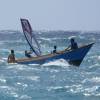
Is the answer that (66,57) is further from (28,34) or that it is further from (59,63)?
(28,34)

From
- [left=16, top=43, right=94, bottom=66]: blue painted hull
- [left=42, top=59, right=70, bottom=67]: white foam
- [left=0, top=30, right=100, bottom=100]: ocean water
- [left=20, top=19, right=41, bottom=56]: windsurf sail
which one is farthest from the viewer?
[left=20, top=19, right=41, bottom=56]: windsurf sail

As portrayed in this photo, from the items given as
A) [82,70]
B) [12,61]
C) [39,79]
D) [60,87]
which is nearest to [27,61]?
[12,61]

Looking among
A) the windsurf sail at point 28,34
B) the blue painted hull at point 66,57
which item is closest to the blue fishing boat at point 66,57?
the blue painted hull at point 66,57

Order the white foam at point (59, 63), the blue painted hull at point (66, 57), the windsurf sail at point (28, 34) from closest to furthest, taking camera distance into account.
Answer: the blue painted hull at point (66, 57) → the white foam at point (59, 63) → the windsurf sail at point (28, 34)

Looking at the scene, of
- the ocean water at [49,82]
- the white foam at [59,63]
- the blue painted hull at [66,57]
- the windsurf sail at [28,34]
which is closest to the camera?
the ocean water at [49,82]

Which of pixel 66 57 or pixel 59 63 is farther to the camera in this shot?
pixel 59 63

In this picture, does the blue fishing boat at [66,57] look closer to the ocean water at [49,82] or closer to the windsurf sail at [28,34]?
the ocean water at [49,82]

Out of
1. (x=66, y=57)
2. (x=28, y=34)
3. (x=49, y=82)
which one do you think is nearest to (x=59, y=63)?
(x=66, y=57)

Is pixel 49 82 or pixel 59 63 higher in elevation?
pixel 49 82

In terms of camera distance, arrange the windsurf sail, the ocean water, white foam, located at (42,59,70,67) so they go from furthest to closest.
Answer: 1. the windsurf sail
2. white foam, located at (42,59,70,67)
3. the ocean water

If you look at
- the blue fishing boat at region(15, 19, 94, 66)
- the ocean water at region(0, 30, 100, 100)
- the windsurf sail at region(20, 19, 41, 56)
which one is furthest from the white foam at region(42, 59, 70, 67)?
the windsurf sail at region(20, 19, 41, 56)

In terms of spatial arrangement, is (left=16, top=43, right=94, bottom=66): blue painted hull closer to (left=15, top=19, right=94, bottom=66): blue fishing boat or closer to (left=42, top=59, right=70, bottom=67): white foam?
(left=15, top=19, right=94, bottom=66): blue fishing boat

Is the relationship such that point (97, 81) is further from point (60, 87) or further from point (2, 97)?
point (2, 97)

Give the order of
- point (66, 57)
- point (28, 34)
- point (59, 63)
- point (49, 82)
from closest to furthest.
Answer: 1. point (49, 82)
2. point (66, 57)
3. point (59, 63)
4. point (28, 34)
